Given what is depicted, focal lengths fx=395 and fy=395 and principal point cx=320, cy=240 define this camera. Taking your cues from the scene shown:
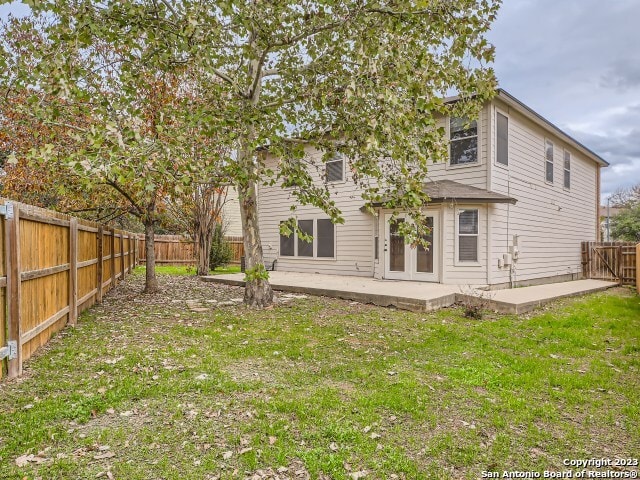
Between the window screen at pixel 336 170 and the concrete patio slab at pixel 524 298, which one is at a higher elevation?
the window screen at pixel 336 170

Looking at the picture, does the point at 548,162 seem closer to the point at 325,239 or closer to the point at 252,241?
the point at 325,239

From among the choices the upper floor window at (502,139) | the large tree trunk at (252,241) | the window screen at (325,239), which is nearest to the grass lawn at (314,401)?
the large tree trunk at (252,241)

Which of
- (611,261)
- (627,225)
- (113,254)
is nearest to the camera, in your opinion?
(113,254)

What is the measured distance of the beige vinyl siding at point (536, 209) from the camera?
10461 millimetres

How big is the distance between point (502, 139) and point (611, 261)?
7712 mm

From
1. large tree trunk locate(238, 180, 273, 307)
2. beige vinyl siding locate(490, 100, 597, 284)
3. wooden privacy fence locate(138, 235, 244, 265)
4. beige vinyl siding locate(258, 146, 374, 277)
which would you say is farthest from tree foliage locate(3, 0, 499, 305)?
wooden privacy fence locate(138, 235, 244, 265)

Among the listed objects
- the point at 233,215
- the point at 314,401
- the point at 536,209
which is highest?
Result: the point at 233,215

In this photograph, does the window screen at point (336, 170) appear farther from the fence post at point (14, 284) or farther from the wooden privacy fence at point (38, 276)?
the fence post at point (14, 284)

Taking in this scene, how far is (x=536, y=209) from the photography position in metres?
12.0

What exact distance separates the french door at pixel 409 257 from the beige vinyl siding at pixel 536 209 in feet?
4.77

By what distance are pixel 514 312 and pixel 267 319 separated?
466 cm

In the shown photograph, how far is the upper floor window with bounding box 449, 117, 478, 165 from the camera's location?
33.7 feet

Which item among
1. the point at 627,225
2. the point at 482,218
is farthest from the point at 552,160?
the point at 627,225

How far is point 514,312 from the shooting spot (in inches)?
295
